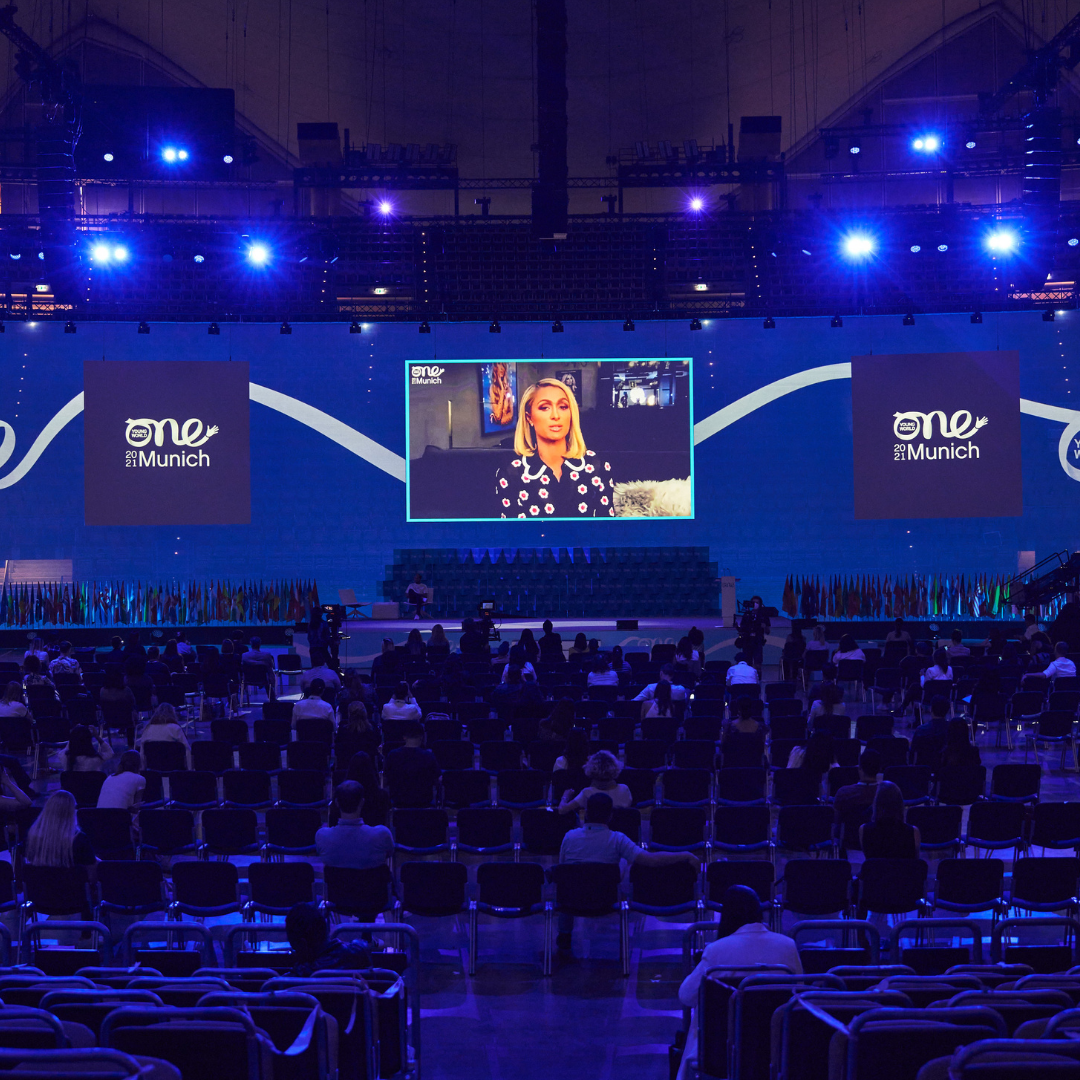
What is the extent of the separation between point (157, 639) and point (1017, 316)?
15.6 m

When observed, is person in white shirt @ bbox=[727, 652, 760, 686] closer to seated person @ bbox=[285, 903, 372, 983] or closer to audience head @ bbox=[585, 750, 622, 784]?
audience head @ bbox=[585, 750, 622, 784]

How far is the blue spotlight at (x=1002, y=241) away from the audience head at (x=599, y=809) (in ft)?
50.5

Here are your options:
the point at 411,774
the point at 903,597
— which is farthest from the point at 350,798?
the point at 903,597

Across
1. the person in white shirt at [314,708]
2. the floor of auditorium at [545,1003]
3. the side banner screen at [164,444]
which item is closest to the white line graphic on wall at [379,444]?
the side banner screen at [164,444]

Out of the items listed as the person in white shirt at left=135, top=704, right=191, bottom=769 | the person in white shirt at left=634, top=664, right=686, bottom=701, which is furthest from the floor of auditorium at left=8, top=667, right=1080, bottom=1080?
the person in white shirt at left=634, top=664, right=686, bottom=701

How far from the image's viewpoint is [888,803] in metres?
6.61

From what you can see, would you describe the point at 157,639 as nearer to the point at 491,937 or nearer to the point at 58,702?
the point at 58,702

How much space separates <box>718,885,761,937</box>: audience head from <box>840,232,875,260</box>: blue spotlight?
1671 cm

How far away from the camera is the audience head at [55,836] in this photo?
21.9 ft

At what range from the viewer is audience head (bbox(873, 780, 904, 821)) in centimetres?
657

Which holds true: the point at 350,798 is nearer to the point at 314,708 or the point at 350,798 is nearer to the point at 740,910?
the point at 740,910

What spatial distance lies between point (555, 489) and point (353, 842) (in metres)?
15.6

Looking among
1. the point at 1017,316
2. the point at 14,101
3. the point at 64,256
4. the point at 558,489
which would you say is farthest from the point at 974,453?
the point at 14,101

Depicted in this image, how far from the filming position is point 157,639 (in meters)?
20.3
